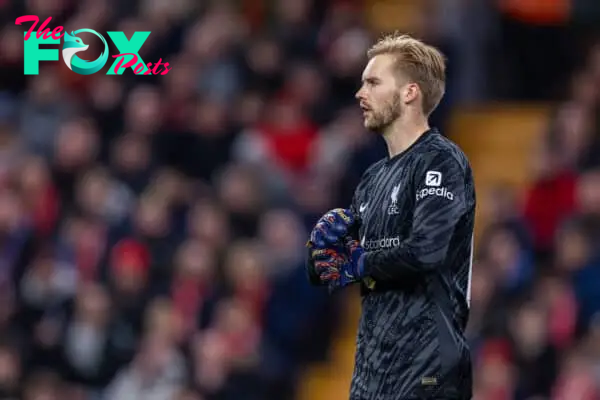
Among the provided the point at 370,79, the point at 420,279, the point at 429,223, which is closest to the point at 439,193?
the point at 429,223

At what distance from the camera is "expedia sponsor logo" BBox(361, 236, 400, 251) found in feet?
19.5

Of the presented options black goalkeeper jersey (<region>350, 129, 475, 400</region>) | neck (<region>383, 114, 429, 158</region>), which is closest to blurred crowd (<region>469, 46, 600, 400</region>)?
black goalkeeper jersey (<region>350, 129, 475, 400</region>)

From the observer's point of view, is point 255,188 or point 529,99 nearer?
point 255,188

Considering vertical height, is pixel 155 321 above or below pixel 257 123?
below

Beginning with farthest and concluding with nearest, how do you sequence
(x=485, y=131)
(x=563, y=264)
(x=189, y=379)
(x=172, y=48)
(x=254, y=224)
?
(x=172, y=48), (x=485, y=131), (x=254, y=224), (x=189, y=379), (x=563, y=264)

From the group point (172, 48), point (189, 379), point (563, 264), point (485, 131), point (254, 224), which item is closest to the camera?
point (563, 264)

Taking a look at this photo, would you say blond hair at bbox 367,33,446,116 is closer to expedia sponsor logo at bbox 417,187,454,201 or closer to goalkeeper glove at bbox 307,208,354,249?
expedia sponsor logo at bbox 417,187,454,201

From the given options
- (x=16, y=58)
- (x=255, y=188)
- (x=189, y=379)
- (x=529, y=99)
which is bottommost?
(x=189, y=379)

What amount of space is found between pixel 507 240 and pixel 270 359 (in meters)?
2.21

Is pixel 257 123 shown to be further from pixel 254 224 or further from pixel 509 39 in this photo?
pixel 509 39

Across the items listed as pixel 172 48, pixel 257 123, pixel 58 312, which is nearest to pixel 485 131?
pixel 257 123

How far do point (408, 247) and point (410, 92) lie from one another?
2.19ft

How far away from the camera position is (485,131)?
1384cm

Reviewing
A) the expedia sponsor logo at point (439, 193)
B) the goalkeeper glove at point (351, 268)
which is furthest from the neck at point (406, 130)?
the goalkeeper glove at point (351, 268)
